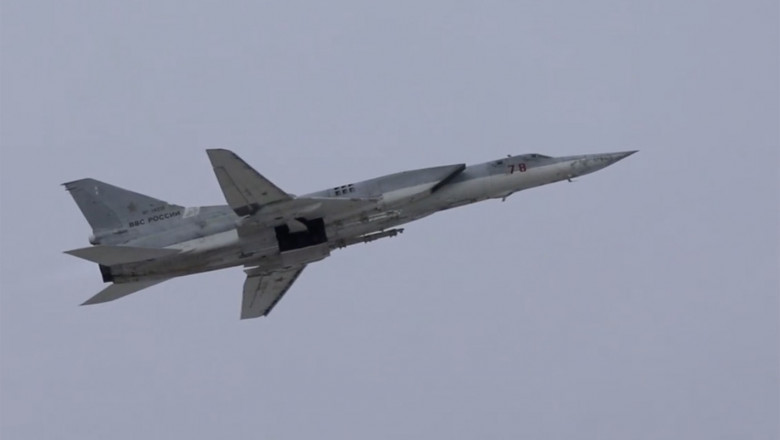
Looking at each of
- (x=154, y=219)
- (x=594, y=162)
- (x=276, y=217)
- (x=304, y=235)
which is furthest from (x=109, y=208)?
(x=594, y=162)

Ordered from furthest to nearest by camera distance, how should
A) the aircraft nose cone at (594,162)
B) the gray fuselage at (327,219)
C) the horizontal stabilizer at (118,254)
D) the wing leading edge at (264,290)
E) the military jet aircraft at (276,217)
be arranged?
the wing leading edge at (264,290) < the aircraft nose cone at (594,162) < the gray fuselage at (327,219) < the military jet aircraft at (276,217) < the horizontal stabilizer at (118,254)

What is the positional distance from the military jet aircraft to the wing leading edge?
201cm

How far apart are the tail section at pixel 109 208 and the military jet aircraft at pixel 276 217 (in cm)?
4

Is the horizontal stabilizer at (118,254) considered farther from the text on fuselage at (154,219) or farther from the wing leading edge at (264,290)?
the wing leading edge at (264,290)

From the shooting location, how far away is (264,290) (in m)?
58.9

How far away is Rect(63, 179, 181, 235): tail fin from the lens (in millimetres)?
55688

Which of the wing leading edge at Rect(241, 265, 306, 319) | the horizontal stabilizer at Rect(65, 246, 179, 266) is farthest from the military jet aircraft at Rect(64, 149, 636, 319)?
the wing leading edge at Rect(241, 265, 306, 319)

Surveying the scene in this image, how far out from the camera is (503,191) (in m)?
55.5

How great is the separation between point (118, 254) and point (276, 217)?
5.78 m

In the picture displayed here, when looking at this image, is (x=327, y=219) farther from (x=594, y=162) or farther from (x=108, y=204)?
(x=594, y=162)

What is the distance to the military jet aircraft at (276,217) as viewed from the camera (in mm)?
53875

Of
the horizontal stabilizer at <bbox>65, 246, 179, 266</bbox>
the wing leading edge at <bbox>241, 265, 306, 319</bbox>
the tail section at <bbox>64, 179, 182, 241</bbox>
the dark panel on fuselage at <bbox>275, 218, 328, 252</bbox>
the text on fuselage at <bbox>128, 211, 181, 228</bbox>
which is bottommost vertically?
the wing leading edge at <bbox>241, 265, 306, 319</bbox>

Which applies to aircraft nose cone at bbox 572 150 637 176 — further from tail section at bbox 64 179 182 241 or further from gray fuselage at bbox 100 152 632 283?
tail section at bbox 64 179 182 241

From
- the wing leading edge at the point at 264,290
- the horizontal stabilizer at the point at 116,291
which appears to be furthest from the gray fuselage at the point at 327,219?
the wing leading edge at the point at 264,290
